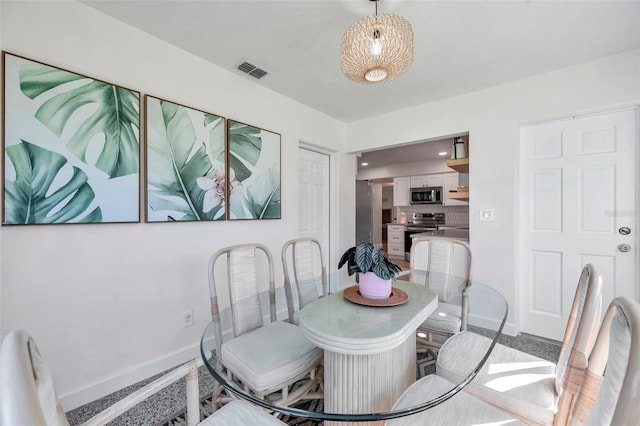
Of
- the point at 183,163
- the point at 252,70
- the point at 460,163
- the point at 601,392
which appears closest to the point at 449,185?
the point at 460,163

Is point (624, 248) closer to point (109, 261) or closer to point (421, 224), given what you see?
point (109, 261)

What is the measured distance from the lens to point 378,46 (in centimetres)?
150

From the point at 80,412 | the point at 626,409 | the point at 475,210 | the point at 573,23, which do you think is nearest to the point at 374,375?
the point at 626,409

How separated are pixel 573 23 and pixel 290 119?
237 centimetres

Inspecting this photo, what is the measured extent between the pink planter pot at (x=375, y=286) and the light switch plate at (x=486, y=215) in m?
1.90

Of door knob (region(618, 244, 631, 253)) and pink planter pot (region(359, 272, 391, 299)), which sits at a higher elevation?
door knob (region(618, 244, 631, 253))

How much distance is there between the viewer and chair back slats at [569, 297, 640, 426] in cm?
46

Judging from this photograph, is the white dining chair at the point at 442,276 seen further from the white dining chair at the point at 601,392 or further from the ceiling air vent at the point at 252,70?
the ceiling air vent at the point at 252,70

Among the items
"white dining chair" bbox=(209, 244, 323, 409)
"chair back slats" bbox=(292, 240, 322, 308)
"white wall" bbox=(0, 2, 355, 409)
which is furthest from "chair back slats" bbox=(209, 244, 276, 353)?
"white wall" bbox=(0, 2, 355, 409)

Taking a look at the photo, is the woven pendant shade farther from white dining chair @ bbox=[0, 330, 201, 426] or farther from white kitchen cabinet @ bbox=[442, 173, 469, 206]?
white kitchen cabinet @ bbox=[442, 173, 469, 206]

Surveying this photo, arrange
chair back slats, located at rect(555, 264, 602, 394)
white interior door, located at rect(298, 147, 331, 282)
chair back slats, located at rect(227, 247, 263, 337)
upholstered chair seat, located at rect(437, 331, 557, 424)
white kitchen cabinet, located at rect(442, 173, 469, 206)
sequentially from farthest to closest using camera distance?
white kitchen cabinet, located at rect(442, 173, 469, 206)
white interior door, located at rect(298, 147, 331, 282)
chair back slats, located at rect(227, 247, 263, 337)
upholstered chair seat, located at rect(437, 331, 557, 424)
chair back slats, located at rect(555, 264, 602, 394)

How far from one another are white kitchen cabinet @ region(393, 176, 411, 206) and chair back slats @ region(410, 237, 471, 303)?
468 cm

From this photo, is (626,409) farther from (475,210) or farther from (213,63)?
(213,63)

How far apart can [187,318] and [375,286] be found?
1.63m
